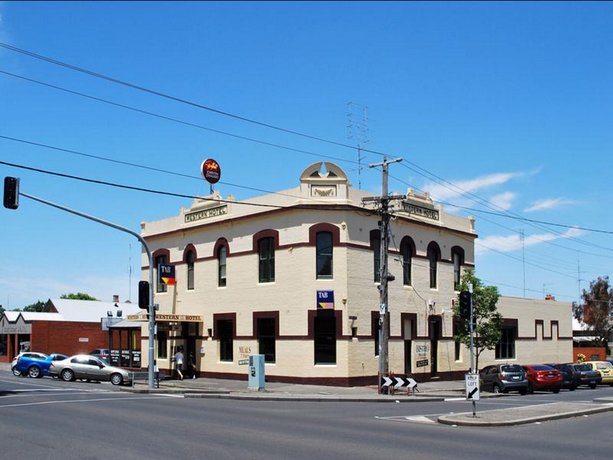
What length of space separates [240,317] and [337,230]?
721cm

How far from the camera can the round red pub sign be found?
1549 inches

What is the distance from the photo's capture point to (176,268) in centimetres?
4175

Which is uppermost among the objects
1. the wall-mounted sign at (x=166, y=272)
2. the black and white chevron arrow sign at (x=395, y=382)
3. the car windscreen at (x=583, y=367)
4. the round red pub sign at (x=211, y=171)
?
the round red pub sign at (x=211, y=171)

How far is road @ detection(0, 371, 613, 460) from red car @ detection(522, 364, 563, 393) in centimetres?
979

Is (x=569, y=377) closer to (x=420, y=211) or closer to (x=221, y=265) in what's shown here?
(x=420, y=211)

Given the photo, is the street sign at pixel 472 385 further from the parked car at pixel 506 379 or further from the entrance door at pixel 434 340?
the entrance door at pixel 434 340

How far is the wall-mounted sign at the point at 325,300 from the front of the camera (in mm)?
33438

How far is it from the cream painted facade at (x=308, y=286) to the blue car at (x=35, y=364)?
5.75m

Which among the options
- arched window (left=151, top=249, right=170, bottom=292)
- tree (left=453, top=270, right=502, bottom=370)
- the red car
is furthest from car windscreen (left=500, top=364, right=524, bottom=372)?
arched window (left=151, top=249, right=170, bottom=292)

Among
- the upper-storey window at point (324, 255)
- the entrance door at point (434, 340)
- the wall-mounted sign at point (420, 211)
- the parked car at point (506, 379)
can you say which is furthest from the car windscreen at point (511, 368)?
the wall-mounted sign at point (420, 211)

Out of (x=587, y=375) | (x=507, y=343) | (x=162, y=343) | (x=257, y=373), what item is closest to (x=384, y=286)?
(x=257, y=373)

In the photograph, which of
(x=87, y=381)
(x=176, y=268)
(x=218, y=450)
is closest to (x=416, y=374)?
(x=176, y=268)

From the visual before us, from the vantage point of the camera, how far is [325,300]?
110ft

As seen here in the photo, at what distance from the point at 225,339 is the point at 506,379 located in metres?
14.5
